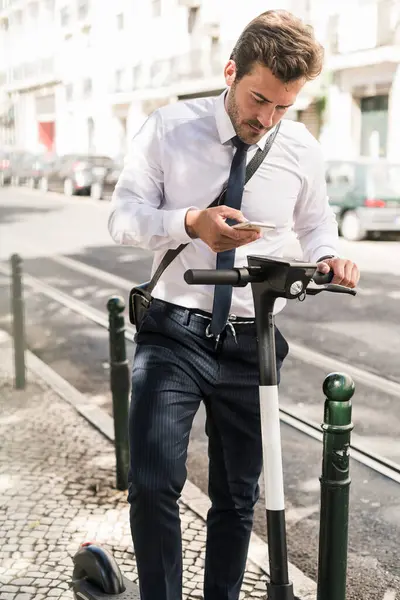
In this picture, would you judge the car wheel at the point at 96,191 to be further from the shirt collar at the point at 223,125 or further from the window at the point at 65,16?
the window at the point at 65,16

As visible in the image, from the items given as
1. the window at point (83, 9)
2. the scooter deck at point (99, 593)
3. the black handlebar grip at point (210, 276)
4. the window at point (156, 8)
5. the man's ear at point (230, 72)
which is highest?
the window at point (83, 9)

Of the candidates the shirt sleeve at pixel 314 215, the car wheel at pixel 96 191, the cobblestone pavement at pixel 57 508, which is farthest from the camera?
the car wheel at pixel 96 191

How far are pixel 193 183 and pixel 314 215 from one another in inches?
19.6

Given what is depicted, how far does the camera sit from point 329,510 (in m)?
2.52

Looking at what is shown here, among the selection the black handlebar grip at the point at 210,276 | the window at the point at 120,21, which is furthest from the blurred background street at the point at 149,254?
the black handlebar grip at the point at 210,276

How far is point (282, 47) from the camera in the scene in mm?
2195

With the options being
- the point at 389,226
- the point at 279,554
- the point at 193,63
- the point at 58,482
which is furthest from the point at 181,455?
the point at 193,63

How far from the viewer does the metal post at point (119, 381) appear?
422 centimetres

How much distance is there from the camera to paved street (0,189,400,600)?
157 inches

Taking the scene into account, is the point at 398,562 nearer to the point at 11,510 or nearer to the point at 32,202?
the point at 11,510

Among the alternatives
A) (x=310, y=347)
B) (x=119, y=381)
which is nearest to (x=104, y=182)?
(x=310, y=347)

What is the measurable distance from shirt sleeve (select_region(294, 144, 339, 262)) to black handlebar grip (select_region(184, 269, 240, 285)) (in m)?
0.59

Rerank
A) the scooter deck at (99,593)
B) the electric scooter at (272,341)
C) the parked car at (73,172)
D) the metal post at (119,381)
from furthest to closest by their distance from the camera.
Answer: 1. the parked car at (73,172)
2. the metal post at (119,381)
3. the scooter deck at (99,593)
4. the electric scooter at (272,341)

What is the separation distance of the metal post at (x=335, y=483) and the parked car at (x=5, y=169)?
35.8m
